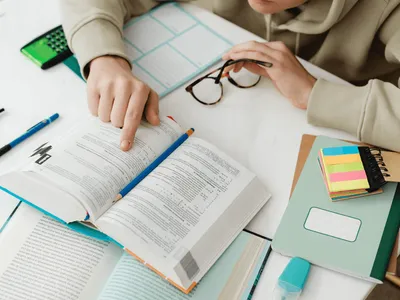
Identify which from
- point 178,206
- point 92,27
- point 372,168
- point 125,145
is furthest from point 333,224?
point 92,27

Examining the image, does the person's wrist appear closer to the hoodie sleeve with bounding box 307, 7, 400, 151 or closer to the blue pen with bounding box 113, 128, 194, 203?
the blue pen with bounding box 113, 128, 194, 203

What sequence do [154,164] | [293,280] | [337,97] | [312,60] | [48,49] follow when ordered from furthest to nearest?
[312,60], [48,49], [337,97], [154,164], [293,280]

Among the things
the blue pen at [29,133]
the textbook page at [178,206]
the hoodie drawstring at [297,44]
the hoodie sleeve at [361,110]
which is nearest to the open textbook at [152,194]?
the textbook page at [178,206]

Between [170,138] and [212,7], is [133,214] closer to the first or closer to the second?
[170,138]

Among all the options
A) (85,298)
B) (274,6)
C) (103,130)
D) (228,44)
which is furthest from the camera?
(228,44)

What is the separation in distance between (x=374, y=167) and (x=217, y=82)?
349mm

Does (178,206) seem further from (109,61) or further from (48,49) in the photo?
(48,49)

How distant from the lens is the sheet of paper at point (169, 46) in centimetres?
99

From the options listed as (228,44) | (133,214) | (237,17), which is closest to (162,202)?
(133,214)

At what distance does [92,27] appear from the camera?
38.7 inches

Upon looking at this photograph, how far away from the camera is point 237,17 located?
49.8 inches

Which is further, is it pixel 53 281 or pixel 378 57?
pixel 378 57

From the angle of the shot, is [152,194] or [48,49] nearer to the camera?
[152,194]

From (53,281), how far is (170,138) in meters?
0.30
